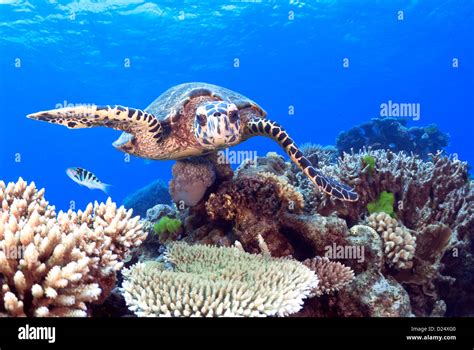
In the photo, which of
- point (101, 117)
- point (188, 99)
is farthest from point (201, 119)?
point (101, 117)

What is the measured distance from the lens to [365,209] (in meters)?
6.05

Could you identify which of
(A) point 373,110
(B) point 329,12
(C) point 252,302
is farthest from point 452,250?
(A) point 373,110

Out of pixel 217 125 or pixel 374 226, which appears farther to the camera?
pixel 374 226

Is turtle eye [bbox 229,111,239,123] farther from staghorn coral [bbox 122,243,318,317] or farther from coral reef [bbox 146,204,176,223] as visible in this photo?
coral reef [bbox 146,204,176,223]

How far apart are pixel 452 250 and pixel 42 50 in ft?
148

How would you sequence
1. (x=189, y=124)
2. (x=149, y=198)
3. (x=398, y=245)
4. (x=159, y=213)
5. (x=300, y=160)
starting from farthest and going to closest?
(x=149, y=198) → (x=159, y=213) → (x=189, y=124) → (x=300, y=160) → (x=398, y=245)

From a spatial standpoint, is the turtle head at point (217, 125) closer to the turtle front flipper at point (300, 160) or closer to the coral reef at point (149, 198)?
the turtle front flipper at point (300, 160)

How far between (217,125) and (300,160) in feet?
4.67

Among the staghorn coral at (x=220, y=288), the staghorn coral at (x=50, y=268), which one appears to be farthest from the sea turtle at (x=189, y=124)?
the staghorn coral at (x=50, y=268)

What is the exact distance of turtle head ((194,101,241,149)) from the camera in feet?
15.7

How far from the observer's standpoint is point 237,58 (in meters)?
29.7

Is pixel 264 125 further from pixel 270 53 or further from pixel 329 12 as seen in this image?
pixel 270 53

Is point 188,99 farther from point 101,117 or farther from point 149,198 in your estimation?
point 149,198

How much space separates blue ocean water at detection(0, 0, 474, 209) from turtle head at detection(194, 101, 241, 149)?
13.3 m
